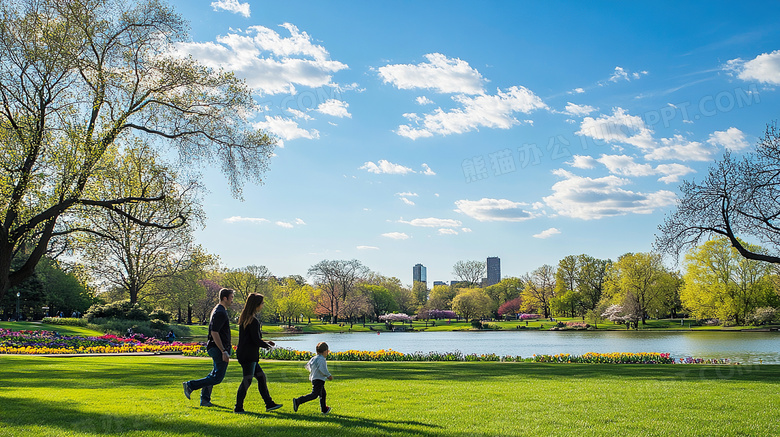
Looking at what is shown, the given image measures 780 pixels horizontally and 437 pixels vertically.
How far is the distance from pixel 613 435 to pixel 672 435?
2.43 ft

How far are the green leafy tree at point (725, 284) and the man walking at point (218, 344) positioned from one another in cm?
6539

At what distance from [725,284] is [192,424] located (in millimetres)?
69566

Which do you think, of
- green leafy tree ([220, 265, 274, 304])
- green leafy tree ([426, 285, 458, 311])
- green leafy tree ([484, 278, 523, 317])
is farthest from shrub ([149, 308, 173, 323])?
green leafy tree ([484, 278, 523, 317])

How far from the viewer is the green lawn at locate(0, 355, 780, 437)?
664 centimetres

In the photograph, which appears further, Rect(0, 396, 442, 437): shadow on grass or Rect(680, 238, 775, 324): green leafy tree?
Rect(680, 238, 775, 324): green leafy tree

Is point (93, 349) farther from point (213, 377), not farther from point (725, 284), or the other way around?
point (725, 284)

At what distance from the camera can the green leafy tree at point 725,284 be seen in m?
61.2

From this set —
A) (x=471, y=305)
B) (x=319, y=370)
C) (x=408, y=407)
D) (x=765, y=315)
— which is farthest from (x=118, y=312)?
(x=471, y=305)

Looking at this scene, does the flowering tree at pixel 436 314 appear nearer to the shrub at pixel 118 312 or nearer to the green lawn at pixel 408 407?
the shrub at pixel 118 312

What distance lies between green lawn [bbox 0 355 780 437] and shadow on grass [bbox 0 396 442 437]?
0.04 ft

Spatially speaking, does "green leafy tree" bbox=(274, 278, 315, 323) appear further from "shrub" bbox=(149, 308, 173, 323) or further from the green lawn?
the green lawn

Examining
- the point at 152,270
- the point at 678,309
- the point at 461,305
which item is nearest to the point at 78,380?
the point at 152,270

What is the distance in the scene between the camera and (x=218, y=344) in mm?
7973

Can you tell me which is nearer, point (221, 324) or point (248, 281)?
point (221, 324)
